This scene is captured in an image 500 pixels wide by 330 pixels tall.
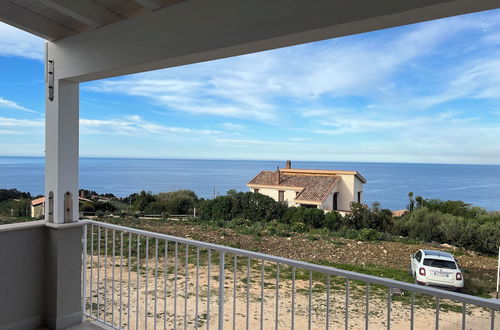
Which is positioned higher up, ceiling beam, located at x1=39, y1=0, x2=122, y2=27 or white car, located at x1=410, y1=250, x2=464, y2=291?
ceiling beam, located at x1=39, y1=0, x2=122, y2=27

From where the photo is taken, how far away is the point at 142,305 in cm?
409

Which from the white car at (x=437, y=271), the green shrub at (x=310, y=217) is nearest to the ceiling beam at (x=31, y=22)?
the white car at (x=437, y=271)

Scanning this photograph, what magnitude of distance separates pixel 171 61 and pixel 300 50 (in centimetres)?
1542

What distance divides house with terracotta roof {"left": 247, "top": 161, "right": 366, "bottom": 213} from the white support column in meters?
13.3

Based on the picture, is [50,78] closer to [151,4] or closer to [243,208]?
[151,4]

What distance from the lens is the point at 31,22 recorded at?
220 centimetres

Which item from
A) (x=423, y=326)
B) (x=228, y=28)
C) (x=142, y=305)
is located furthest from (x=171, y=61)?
(x=423, y=326)

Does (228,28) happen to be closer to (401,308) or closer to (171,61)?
Result: (171,61)

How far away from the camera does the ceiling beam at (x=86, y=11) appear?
187 cm

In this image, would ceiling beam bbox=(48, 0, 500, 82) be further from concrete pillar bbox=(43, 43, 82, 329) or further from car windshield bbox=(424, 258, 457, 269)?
car windshield bbox=(424, 258, 457, 269)

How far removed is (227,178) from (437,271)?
2403 centimetres

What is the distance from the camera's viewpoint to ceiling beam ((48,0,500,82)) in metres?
1.19

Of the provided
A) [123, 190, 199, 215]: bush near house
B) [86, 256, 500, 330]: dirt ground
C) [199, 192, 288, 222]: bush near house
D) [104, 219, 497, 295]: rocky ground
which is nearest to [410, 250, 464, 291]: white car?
[104, 219, 497, 295]: rocky ground

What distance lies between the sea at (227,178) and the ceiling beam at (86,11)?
128 cm
